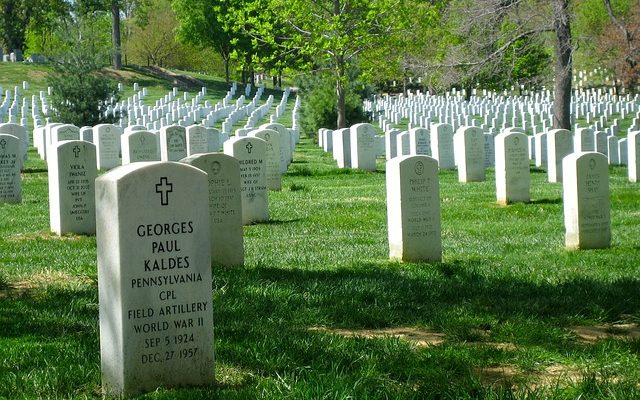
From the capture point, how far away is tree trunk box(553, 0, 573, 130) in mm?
27812

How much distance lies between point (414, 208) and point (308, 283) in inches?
87.2

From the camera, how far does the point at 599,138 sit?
2848cm

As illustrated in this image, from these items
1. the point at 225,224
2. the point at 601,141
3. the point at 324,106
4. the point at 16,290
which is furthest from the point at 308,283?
the point at 324,106

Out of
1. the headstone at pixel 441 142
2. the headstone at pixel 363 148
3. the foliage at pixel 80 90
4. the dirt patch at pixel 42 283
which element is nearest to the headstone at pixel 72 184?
the dirt patch at pixel 42 283

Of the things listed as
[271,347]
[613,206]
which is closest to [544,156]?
[613,206]

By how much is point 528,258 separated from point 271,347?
5.63 metres

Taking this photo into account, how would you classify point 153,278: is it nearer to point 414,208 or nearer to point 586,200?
point 414,208

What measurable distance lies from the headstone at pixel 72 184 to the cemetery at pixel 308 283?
0.08 feet

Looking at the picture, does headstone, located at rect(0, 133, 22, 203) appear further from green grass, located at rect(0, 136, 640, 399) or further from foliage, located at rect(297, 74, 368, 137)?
foliage, located at rect(297, 74, 368, 137)

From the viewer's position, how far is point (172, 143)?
21.6 meters

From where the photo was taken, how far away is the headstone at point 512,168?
1734 cm

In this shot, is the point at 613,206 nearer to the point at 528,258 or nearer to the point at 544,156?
the point at 528,258

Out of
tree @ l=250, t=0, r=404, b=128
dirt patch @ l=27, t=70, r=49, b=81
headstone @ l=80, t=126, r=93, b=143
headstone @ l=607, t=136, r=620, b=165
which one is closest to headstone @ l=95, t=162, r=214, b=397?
headstone @ l=80, t=126, r=93, b=143

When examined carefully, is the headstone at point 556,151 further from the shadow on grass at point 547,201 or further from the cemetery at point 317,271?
the shadow on grass at point 547,201
